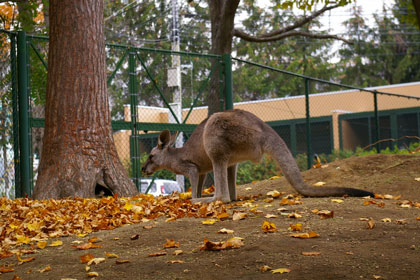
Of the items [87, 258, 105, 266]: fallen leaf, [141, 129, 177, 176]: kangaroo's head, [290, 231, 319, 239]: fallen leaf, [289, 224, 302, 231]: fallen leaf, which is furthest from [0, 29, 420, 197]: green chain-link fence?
[290, 231, 319, 239]: fallen leaf

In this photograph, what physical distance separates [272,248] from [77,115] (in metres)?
4.56

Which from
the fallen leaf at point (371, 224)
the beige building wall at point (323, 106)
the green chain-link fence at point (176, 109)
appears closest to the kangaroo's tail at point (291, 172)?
the fallen leaf at point (371, 224)

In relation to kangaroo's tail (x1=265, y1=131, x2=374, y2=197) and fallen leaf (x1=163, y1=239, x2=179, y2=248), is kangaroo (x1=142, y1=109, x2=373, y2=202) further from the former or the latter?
fallen leaf (x1=163, y1=239, x2=179, y2=248)

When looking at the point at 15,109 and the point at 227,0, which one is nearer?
the point at 15,109

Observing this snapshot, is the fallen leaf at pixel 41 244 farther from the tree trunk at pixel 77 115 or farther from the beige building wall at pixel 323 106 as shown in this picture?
the beige building wall at pixel 323 106

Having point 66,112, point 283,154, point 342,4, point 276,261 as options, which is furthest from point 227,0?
point 276,261

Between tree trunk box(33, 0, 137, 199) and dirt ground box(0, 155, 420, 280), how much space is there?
2.32 meters

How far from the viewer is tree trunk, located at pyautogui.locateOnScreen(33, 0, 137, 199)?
25.8 feet

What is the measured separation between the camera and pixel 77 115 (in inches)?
316

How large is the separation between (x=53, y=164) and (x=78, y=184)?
17.7 inches

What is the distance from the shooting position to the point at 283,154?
6719mm

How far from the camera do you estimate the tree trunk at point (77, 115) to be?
786 centimetres

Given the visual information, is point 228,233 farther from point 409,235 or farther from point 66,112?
point 66,112

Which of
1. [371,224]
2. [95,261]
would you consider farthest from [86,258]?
[371,224]
